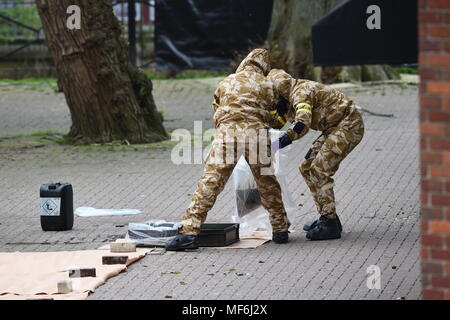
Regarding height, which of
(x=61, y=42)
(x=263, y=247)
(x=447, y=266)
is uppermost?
(x=61, y=42)

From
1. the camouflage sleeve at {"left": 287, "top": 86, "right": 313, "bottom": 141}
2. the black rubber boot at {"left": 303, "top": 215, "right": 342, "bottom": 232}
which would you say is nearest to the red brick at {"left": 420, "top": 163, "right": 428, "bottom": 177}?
the camouflage sleeve at {"left": 287, "top": 86, "right": 313, "bottom": 141}

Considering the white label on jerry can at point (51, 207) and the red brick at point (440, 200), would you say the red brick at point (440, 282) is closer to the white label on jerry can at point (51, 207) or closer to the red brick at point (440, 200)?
the red brick at point (440, 200)

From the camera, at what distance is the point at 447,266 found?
A: 6258mm

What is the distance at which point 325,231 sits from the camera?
990 centimetres

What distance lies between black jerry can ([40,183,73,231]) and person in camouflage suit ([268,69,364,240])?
2.22 metres

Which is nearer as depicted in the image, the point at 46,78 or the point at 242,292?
the point at 242,292

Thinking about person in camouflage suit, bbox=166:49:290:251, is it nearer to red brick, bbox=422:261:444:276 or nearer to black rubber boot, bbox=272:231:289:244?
black rubber boot, bbox=272:231:289:244

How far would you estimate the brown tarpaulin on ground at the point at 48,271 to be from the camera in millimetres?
8039

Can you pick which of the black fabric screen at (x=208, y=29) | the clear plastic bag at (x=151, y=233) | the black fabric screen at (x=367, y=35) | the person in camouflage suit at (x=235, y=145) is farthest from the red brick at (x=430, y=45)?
the black fabric screen at (x=208, y=29)

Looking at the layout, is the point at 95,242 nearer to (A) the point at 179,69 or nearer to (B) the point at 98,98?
(B) the point at 98,98

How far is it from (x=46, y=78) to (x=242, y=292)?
16.6 m

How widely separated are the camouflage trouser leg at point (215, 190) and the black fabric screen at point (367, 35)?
1.18 metres

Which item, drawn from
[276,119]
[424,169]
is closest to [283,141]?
[276,119]

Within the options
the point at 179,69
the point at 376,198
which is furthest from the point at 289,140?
the point at 179,69
